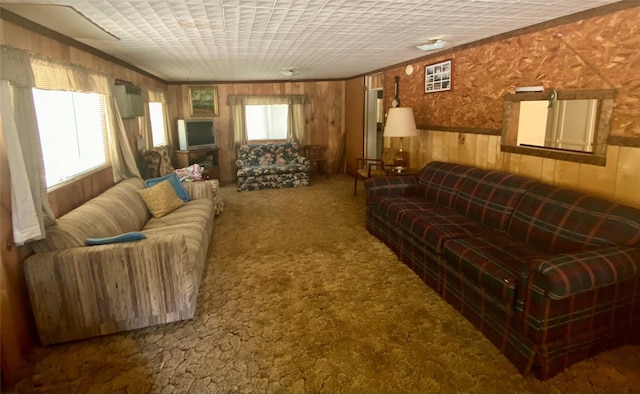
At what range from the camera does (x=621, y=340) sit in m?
2.17

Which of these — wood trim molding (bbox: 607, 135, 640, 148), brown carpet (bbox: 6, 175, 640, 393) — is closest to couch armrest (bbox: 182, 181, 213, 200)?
brown carpet (bbox: 6, 175, 640, 393)

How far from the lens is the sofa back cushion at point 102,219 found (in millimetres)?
2350

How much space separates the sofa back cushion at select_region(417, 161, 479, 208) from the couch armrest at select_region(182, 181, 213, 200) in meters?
2.52

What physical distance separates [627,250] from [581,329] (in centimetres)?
49

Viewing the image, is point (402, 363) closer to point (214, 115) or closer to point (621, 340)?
point (621, 340)

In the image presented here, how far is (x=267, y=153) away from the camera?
24.2 feet

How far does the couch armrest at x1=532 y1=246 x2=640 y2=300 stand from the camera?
1798 mm

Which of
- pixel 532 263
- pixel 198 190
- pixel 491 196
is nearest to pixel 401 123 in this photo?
pixel 491 196

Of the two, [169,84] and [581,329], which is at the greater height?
[169,84]

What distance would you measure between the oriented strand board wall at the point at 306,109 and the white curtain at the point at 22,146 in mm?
5130

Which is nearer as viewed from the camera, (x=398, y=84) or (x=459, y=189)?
(x=459, y=189)

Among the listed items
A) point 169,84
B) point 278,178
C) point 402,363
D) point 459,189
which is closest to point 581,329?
point 402,363

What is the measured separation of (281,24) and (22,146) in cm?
189

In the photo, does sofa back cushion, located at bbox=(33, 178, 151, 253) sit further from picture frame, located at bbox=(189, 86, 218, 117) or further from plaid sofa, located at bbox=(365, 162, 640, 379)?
picture frame, located at bbox=(189, 86, 218, 117)
